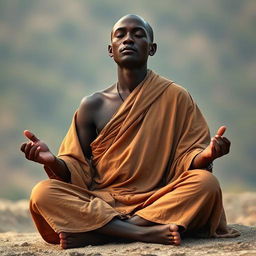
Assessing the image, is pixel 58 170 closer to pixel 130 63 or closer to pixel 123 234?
pixel 123 234

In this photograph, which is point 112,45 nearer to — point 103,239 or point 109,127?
point 109,127

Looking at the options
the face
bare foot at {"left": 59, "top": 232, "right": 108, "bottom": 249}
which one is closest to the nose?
the face

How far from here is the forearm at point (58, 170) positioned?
19.2ft

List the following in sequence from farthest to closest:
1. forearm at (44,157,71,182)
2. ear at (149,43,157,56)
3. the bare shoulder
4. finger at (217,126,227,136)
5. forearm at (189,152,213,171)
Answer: ear at (149,43,157,56) → the bare shoulder → forearm at (44,157,71,182) → forearm at (189,152,213,171) → finger at (217,126,227,136)

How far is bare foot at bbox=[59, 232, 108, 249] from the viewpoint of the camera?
217 inches

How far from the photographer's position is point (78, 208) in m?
5.56

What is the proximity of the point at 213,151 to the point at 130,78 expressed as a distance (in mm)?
1172

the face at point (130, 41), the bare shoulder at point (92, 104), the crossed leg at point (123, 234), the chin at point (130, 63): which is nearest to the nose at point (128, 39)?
the face at point (130, 41)

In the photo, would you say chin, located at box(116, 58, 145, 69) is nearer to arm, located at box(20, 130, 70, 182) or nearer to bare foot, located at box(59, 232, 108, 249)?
arm, located at box(20, 130, 70, 182)

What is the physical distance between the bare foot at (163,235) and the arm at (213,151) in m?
0.59

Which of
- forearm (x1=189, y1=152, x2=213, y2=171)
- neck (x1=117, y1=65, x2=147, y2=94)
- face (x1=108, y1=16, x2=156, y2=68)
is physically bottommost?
forearm (x1=189, y1=152, x2=213, y2=171)

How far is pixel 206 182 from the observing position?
5.54m

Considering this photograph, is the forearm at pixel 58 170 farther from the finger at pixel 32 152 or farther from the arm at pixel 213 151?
the arm at pixel 213 151

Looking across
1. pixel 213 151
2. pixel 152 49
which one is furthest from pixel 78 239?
pixel 152 49
